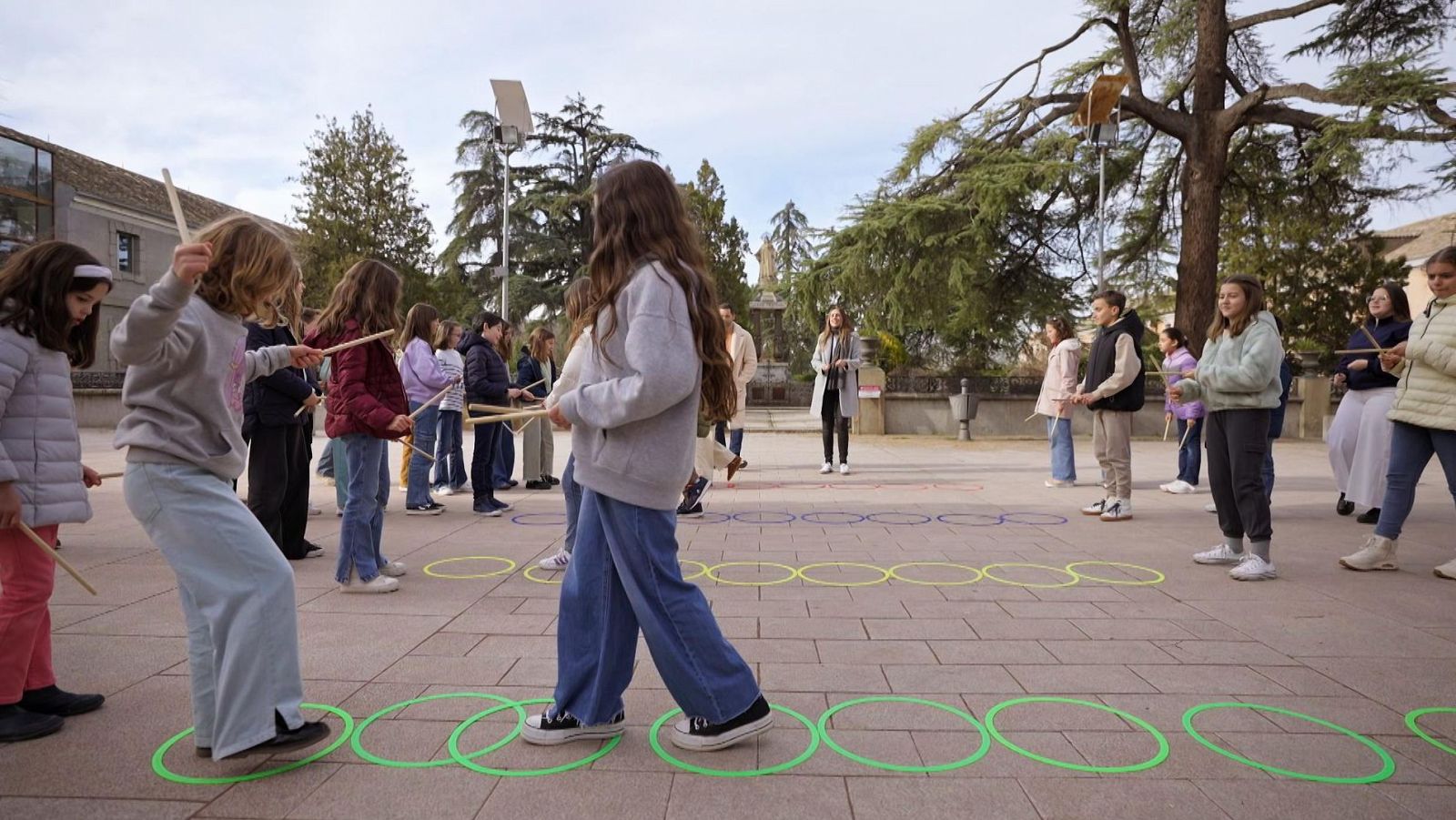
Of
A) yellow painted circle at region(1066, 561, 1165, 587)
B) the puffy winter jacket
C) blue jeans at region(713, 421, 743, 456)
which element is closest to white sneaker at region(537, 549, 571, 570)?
the puffy winter jacket

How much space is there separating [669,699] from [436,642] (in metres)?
1.26

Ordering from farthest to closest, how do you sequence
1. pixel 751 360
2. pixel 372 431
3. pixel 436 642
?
pixel 751 360
pixel 372 431
pixel 436 642

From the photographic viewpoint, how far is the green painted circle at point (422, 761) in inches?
99.8

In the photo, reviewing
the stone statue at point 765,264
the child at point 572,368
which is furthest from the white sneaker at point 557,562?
the stone statue at point 765,264

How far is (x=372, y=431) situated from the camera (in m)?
4.57

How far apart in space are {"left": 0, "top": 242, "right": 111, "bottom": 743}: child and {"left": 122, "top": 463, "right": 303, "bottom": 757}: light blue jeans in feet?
1.84

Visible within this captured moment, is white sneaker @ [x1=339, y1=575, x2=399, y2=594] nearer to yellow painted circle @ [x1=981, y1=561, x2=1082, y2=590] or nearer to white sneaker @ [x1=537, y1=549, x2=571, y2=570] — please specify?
white sneaker @ [x1=537, y1=549, x2=571, y2=570]

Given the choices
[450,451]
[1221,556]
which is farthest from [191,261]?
[450,451]

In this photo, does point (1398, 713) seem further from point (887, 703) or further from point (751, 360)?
point (751, 360)

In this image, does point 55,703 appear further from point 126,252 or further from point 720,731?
point 126,252

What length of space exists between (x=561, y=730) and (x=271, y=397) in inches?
139

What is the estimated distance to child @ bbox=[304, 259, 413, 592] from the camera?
454cm

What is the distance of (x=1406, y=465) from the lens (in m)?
5.24

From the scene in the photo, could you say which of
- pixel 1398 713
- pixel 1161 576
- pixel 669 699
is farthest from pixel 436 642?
pixel 1161 576
